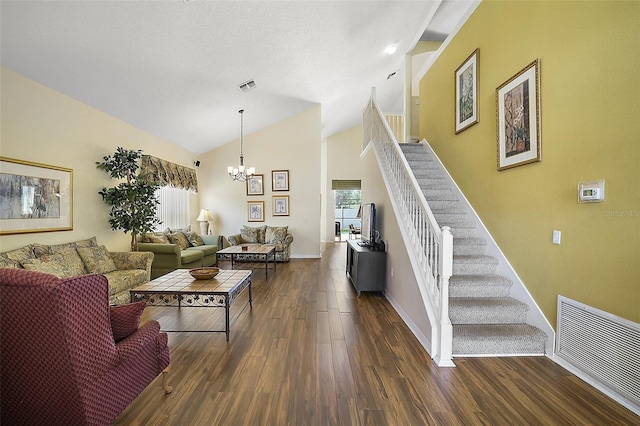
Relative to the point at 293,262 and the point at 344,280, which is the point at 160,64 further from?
the point at 293,262

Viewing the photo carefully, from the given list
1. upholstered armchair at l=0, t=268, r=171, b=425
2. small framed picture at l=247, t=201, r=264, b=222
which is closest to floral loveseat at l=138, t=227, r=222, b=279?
small framed picture at l=247, t=201, r=264, b=222

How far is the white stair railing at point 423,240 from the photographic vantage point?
7.89ft

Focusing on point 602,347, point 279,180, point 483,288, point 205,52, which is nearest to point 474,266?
point 483,288

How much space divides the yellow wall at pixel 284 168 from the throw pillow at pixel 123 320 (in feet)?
19.8

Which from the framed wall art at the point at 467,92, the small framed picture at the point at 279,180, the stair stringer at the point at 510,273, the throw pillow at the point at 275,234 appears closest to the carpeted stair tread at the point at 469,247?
the stair stringer at the point at 510,273

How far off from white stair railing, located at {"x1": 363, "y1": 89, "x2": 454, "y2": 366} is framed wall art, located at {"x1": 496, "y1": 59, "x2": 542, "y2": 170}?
3.59 feet

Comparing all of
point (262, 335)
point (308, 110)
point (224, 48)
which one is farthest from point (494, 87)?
point (308, 110)

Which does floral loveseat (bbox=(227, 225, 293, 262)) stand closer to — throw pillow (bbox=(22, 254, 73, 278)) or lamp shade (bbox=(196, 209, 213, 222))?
lamp shade (bbox=(196, 209, 213, 222))

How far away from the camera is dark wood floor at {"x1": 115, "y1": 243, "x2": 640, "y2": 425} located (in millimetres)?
1769

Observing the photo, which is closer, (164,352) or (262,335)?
(164,352)

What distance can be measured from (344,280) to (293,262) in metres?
2.25

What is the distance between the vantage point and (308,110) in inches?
303

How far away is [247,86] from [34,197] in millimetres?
3650

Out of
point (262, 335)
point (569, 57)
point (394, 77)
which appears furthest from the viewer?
point (394, 77)
